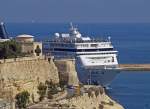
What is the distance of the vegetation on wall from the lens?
1602 inches

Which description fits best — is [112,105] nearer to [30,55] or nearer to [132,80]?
[30,55]

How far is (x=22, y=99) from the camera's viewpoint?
3638 cm

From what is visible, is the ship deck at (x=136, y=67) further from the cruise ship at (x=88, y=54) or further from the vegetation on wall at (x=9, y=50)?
the vegetation on wall at (x=9, y=50)

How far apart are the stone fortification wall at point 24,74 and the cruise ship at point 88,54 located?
62.6 feet

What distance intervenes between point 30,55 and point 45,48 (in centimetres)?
2113

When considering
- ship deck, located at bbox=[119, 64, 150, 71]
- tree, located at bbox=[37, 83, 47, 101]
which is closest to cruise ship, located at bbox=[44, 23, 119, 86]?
ship deck, located at bbox=[119, 64, 150, 71]

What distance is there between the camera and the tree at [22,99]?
117 feet

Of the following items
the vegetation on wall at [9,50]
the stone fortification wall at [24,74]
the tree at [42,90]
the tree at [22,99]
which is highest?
the vegetation on wall at [9,50]

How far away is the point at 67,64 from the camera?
45.5 metres

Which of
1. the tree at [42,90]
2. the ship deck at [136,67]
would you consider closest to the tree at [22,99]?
the tree at [42,90]

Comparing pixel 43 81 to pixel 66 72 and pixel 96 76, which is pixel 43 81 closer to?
pixel 66 72

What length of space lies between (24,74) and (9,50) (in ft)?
7.05

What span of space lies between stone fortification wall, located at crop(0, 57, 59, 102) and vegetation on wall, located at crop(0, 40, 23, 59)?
0.94 m

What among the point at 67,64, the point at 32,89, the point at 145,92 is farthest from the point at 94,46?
the point at 32,89
